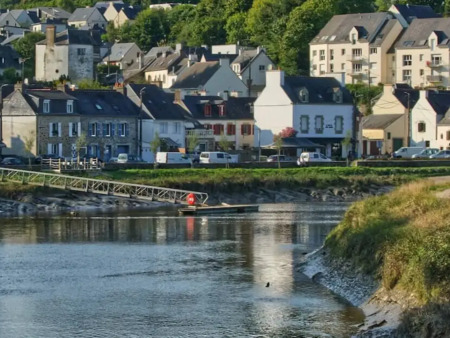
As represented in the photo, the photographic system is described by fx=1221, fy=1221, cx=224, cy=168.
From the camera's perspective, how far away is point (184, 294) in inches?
1721

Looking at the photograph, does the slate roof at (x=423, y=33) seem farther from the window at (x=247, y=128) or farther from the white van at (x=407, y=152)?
the window at (x=247, y=128)

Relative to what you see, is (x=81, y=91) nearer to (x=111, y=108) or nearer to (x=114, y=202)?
(x=111, y=108)

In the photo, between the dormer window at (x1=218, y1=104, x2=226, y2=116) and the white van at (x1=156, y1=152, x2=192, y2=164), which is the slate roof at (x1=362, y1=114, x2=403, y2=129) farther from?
the white van at (x1=156, y1=152, x2=192, y2=164)

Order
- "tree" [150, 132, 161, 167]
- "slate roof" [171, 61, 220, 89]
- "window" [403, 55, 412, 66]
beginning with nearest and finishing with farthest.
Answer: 1. "tree" [150, 132, 161, 167]
2. "slate roof" [171, 61, 220, 89]
3. "window" [403, 55, 412, 66]

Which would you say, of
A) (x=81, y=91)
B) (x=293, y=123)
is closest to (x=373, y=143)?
(x=293, y=123)

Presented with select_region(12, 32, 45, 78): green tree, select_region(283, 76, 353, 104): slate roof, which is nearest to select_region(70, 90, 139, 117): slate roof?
select_region(283, 76, 353, 104): slate roof

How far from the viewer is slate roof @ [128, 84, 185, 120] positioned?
360 feet

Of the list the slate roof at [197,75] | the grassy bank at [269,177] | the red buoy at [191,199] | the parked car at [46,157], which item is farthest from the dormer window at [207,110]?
the red buoy at [191,199]

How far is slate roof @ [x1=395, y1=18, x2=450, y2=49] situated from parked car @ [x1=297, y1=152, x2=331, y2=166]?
118 ft

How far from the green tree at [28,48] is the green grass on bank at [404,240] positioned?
359 ft

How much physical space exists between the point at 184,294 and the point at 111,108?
6366 centimetres

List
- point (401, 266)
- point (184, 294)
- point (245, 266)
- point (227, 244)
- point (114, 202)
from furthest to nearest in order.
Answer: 1. point (114, 202)
2. point (227, 244)
3. point (245, 266)
4. point (184, 294)
5. point (401, 266)

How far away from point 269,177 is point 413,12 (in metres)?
62.9

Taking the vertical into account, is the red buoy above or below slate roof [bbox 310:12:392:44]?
below
